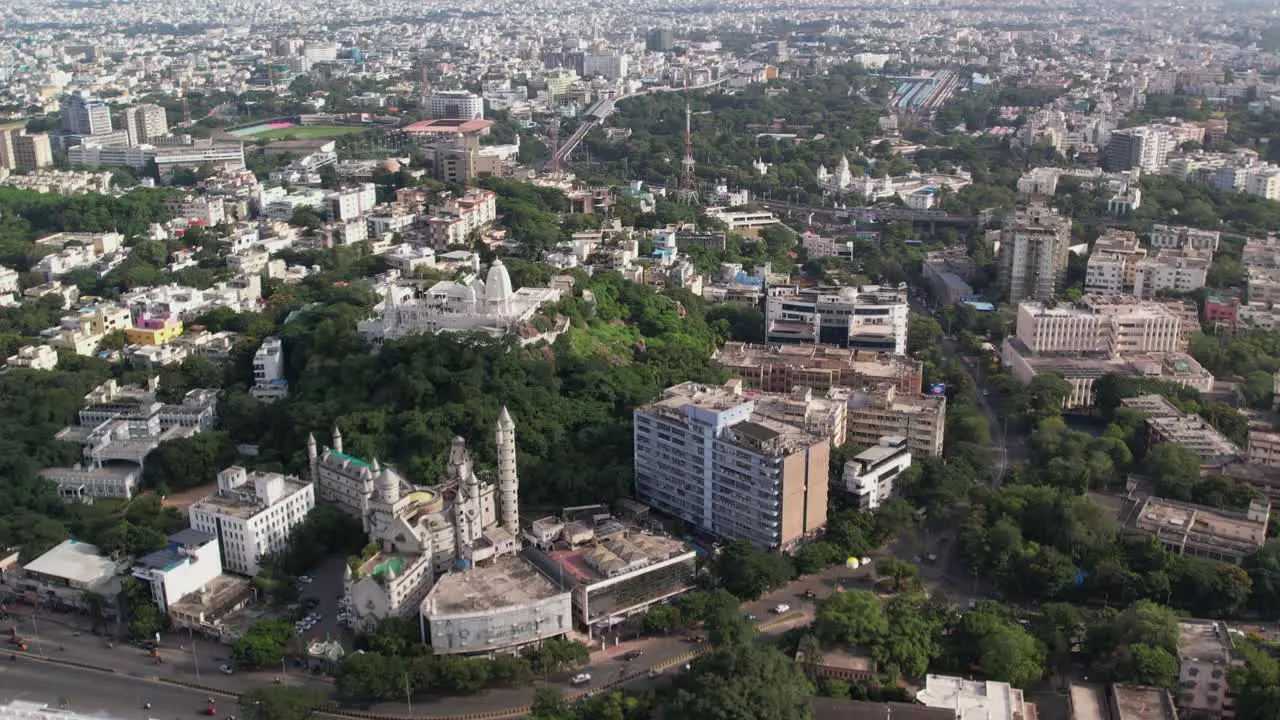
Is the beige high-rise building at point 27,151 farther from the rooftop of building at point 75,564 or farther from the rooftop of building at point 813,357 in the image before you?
the rooftop of building at point 75,564

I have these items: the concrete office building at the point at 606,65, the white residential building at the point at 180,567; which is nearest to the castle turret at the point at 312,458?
the white residential building at the point at 180,567

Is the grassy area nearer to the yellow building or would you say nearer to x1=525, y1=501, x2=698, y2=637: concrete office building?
the yellow building

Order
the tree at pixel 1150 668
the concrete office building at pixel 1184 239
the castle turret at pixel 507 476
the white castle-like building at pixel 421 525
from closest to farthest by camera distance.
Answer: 1. the tree at pixel 1150 668
2. the white castle-like building at pixel 421 525
3. the castle turret at pixel 507 476
4. the concrete office building at pixel 1184 239

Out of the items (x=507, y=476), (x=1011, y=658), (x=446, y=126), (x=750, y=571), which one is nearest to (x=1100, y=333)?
(x=750, y=571)

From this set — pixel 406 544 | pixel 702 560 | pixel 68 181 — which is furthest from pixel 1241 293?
pixel 68 181

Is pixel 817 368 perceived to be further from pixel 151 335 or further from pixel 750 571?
pixel 151 335
